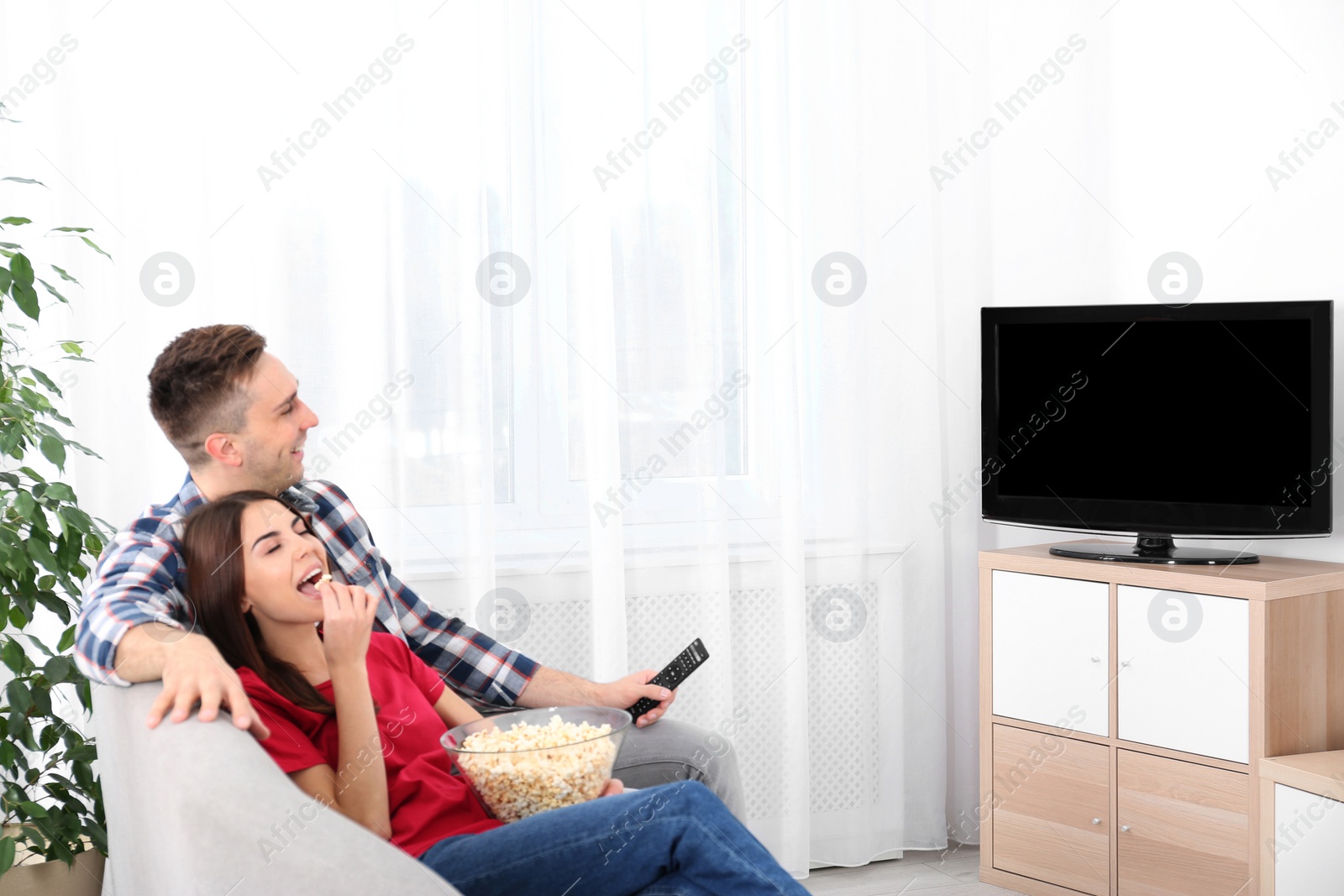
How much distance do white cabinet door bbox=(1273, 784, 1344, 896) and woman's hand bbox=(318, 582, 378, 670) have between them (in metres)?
1.68

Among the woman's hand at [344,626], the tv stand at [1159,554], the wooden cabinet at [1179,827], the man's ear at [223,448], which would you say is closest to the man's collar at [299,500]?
the man's ear at [223,448]

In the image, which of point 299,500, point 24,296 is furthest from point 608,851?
point 24,296

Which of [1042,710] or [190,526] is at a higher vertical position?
[190,526]

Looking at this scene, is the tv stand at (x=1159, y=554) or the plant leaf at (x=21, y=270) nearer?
the plant leaf at (x=21, y=270)

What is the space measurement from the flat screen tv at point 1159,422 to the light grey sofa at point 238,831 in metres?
1.76

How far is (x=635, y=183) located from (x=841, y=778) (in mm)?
1556

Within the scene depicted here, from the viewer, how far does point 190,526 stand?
155 centimetres

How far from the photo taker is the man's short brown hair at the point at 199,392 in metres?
1.74

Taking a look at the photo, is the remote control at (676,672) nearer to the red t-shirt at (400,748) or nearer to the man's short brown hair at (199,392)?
the red t-shirt at (400,748)

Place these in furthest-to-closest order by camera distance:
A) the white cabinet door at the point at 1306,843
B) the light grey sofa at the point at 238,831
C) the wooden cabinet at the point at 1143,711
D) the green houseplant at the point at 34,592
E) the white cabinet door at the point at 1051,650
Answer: the white cabinet door at the point at 1051,650, the wooden cabinet at the point at 1143,711, the white cabinet door at the point at 1306,843, the green houseplant at the point at 34,592, the light grey sofa at the point at 238,831

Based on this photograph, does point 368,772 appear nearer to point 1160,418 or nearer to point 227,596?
point 227,596

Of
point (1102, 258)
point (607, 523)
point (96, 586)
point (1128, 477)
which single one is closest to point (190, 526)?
point (96, 586)

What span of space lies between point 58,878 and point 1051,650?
6.55 feet

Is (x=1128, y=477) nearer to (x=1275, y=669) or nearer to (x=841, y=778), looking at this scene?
(x=1275, y=669)
